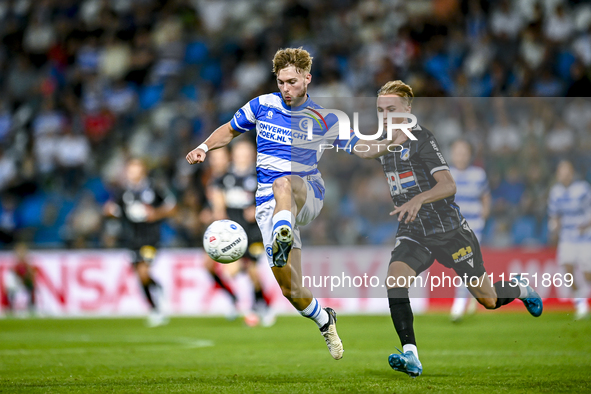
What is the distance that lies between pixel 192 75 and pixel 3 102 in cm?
448

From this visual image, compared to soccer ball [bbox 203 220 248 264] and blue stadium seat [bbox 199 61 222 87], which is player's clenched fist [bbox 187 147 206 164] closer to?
soccer ball [bbox 203 220 248 264]

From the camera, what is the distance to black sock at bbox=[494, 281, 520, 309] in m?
6.21

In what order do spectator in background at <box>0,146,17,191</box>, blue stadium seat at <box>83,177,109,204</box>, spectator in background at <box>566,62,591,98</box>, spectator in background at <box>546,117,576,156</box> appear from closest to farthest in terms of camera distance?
spectator in background at <box>546,117,576,156</box> < spectator in background at <box>566,62,591,98</box> < blue stadium seat at <box>83,177,109,204</box> < spectator in background at <box>0,146,17,191</box>

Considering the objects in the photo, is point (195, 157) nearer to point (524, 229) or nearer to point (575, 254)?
point (524, 229)

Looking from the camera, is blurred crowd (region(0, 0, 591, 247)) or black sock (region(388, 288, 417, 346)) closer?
black sock (region(388, 288, 417, 346))

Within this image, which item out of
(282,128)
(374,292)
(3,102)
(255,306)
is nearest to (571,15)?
(374,292)

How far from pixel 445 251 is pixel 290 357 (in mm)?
2238

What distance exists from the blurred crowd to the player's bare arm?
8697 millimetres

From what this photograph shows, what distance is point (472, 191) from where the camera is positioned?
362 inches

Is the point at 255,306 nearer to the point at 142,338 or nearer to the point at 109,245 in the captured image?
the point at 142,338

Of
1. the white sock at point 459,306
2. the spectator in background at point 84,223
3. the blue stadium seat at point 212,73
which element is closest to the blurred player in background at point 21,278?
the spectator in background at point 84,223

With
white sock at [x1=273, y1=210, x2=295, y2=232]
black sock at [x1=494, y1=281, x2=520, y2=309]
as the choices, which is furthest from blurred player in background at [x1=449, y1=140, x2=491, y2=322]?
white sock at [x1=273, y1=210, x2=295, y2=232]

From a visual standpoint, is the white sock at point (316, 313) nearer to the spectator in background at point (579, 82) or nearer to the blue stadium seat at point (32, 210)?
the spectator in background at point (579, 82)

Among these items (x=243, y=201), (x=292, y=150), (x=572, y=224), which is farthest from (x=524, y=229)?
(x=292, y=150)
